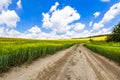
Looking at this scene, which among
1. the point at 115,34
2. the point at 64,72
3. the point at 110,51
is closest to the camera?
the point at 64,72

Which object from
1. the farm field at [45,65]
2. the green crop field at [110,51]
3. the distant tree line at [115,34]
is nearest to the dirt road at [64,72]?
the farm field at [45,65]

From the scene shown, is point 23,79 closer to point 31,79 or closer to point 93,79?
point 31,79

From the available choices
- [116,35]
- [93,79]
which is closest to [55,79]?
[93,79]

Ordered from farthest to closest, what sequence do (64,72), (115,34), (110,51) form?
(115,34), (110,51), (64,72)

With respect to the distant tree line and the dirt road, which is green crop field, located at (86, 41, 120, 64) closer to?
the dirt road

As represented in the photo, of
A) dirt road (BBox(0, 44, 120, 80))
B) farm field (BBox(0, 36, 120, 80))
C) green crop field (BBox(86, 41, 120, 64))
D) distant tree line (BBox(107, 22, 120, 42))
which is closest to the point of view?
dirt road (BBox(0, 44, 120, 80))

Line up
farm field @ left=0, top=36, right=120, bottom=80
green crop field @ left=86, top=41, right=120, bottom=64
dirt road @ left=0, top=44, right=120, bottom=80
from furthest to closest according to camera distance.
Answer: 1. green crop field @ left=86, top=41, right=120, bottom=64
2. farm field @ left=0, top=36, right=120, bottom=80
3. dirt road @ left=0, top=44, right=120, bottom=80

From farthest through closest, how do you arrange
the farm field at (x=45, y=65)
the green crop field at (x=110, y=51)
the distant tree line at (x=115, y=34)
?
1. the distant tree line at (x=115, y=34)
2. the green crop field at (x=110, y=51)
3. the farm field at (x=45, y=65)

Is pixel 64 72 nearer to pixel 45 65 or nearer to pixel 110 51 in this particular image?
pixel 45 65

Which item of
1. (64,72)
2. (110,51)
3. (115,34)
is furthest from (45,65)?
(115,34)

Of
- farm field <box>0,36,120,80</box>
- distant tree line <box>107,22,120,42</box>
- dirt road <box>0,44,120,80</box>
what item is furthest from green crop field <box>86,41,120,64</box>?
distant tree line <box>107,22,120,42</box>

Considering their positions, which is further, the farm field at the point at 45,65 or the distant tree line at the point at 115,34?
the distant tree line at the point at 115,34

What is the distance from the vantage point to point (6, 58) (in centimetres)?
1503

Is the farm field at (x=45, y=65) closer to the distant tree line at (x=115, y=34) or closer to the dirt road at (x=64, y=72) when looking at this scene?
the dirt road at (x=64, y=72)
